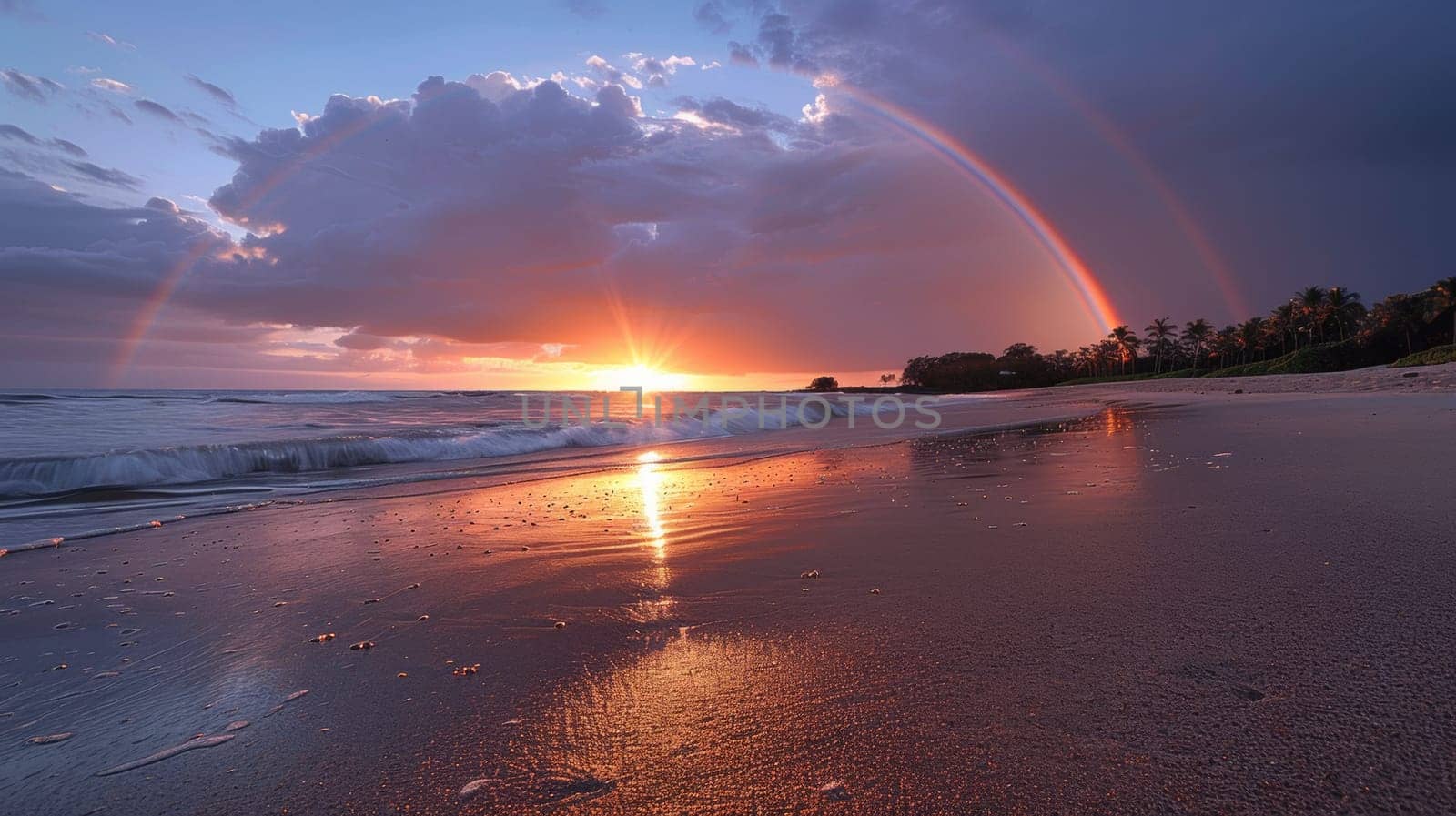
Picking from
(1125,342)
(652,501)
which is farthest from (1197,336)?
(652,501)

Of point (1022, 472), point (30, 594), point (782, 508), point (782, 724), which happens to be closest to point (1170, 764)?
point (782, 724)

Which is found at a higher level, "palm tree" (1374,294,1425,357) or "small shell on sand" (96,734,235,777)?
"palm tree" (1374,294,1425,357)

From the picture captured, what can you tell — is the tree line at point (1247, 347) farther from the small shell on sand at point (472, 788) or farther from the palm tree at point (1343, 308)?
the small shell on sand at point (472, 788)

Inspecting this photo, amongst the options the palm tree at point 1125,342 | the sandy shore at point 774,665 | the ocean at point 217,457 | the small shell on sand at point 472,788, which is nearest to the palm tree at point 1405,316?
the palm tree at point 1125,342

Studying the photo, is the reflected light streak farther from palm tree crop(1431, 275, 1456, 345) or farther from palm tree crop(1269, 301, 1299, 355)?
palm tree crop(1269, 301, 1299, 355)

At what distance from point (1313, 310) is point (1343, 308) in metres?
3.28

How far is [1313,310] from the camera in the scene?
8256 cm

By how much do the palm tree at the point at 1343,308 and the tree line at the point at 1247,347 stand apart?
8 centimetres

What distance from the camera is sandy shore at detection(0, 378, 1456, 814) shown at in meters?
1.97

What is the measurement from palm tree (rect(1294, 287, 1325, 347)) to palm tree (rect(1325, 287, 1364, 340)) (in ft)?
3.41

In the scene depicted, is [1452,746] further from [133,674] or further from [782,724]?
[133,674]

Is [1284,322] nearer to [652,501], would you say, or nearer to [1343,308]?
[1343,308]

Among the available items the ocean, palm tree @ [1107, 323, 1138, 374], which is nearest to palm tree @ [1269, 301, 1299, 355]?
palm tree @ [1107, 323, 1138, 374]

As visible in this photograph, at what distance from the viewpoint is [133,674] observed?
127 inches
